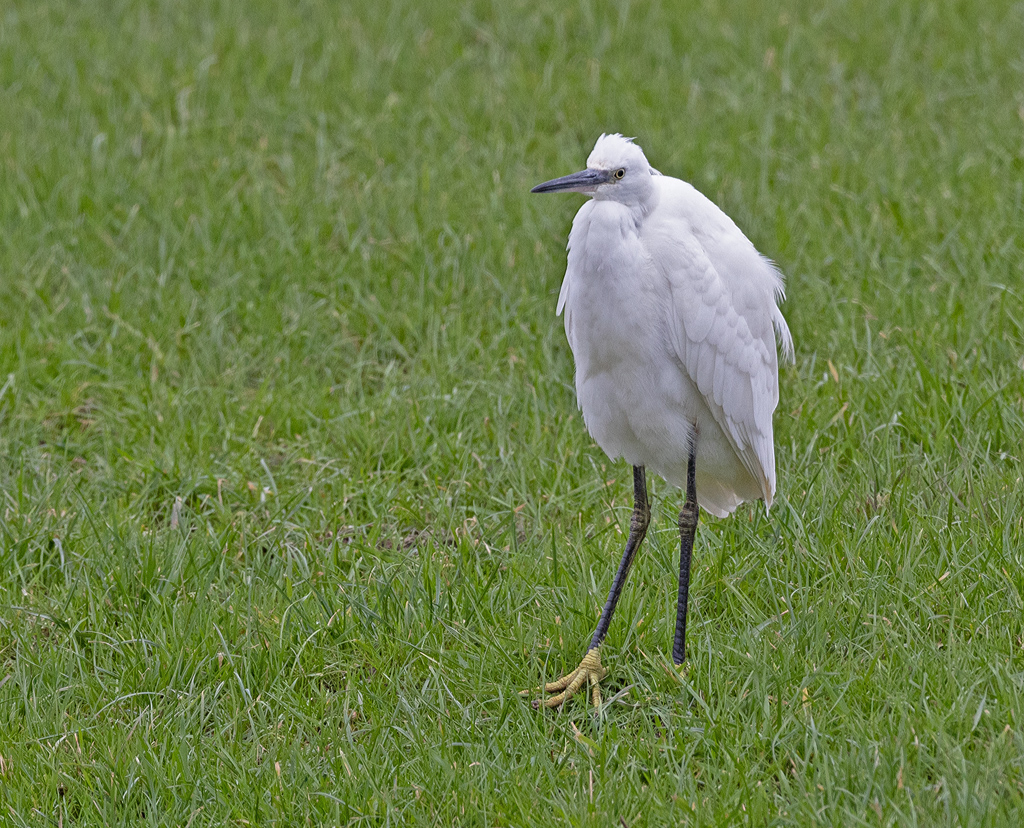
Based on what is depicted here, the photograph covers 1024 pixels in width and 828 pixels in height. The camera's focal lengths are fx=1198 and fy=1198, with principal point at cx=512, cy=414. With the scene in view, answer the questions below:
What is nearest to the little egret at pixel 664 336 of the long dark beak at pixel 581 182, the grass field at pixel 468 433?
the long dark beak at pixel 581 182

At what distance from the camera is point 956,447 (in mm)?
4328

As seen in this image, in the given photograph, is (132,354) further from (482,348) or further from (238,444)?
(482,348)

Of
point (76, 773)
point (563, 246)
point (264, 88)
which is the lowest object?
point (76, 773)

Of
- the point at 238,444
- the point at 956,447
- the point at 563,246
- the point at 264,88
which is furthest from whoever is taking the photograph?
the point at 264,88

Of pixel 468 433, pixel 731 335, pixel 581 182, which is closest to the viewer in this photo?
pixel 581 182

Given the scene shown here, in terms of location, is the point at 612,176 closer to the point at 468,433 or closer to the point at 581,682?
the point at 581,682

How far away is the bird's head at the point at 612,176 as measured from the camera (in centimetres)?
330

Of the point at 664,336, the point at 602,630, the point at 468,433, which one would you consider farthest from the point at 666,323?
the point at 468,433

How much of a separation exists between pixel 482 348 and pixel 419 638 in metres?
1.86

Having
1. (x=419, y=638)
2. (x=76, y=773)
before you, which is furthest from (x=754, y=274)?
(x=76, y=773)

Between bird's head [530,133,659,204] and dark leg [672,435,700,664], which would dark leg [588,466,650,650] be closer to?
dark leg [672,435,700,664]

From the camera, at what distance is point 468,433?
4.77 m

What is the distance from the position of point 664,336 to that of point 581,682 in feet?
3.45

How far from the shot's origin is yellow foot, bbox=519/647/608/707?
3.49 m
